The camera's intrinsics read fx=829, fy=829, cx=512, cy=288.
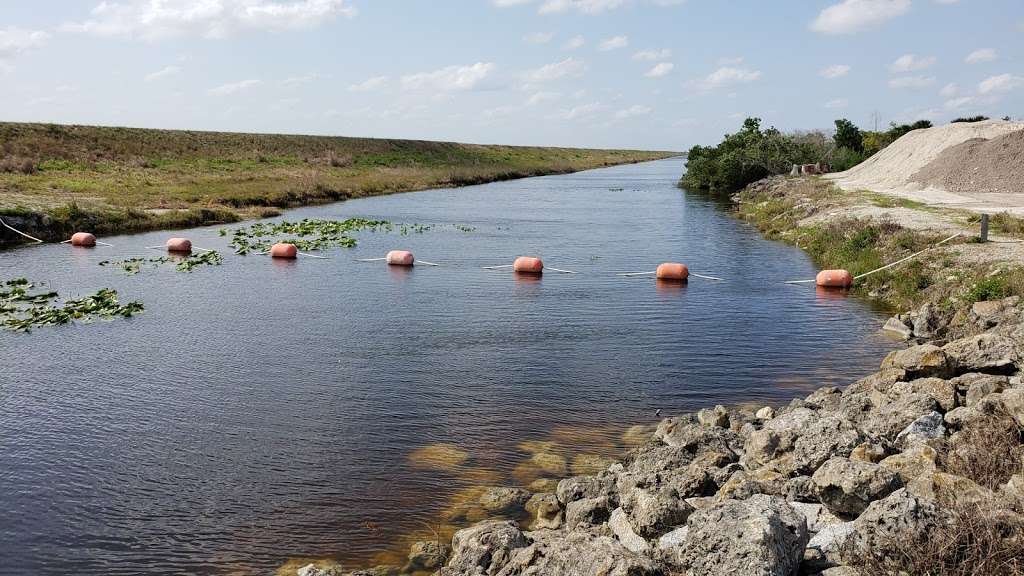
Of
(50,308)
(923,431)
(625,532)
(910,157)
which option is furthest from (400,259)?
(910,157)

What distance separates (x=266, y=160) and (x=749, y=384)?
9091 centimetres

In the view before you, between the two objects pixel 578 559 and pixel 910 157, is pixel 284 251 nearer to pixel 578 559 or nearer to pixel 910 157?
pixel 578 559

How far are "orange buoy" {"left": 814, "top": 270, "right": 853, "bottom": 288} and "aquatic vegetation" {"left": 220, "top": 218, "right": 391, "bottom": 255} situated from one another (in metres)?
23.1

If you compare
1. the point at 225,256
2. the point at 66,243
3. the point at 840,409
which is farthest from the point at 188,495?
the point at 66,243

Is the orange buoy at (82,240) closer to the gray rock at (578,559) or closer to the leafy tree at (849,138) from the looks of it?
the gray rock at (578,559)

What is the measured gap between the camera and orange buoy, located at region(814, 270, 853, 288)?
3078 centimetres

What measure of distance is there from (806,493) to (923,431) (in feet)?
9.27

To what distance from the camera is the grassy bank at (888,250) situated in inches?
1005

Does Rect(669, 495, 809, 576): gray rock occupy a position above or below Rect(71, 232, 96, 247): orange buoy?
below

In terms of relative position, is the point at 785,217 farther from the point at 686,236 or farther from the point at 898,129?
the point at 898,129

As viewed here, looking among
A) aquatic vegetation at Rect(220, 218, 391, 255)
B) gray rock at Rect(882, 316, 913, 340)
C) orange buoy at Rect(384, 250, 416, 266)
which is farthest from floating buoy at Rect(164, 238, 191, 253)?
gray rock at Rect(882, 316, 913, 340)

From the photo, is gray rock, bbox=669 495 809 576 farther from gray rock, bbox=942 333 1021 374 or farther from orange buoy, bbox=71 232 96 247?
orange buoy, bbox=71 232 96 247

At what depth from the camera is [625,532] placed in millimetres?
10539

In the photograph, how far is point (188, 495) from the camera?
13.6 meters
